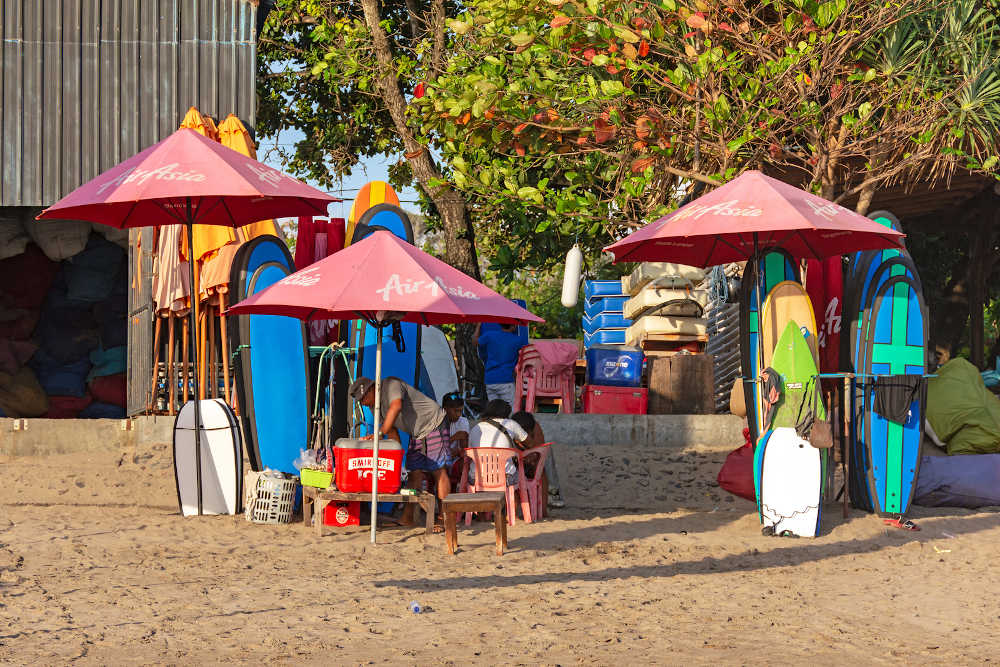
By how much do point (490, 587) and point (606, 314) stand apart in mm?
10006

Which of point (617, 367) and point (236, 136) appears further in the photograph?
point (617, 367)

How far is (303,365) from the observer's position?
8.35 metres

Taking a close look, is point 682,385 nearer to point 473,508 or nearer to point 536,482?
point 536,482

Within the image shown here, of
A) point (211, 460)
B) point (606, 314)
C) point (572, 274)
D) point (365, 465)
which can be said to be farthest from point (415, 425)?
point (606, 314)

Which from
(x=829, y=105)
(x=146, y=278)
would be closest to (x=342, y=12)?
(x=146, y=278)

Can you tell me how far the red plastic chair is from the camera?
11.7 metres

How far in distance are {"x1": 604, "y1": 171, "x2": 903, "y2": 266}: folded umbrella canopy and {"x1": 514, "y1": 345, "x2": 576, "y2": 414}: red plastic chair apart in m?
Answer: 3.23

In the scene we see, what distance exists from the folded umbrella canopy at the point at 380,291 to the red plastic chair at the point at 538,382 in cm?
425

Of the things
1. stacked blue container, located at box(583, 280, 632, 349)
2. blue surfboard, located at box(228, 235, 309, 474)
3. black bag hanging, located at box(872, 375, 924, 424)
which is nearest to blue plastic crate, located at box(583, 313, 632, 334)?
stacked blue container, located at box(583, 280, 632, 349)

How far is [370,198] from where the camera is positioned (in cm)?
905

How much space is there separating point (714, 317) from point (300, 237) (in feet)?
18.7

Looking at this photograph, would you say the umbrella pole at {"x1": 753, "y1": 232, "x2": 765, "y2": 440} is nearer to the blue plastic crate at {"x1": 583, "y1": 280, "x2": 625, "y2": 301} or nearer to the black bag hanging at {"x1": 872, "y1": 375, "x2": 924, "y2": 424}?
the black bag hanging at {"x1": 872, "y1": 375, "x2": 924, "y2": 424}

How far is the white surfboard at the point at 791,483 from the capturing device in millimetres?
7699

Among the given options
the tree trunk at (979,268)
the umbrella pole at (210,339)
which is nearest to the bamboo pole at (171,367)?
the umbrella pole at (210,339)
